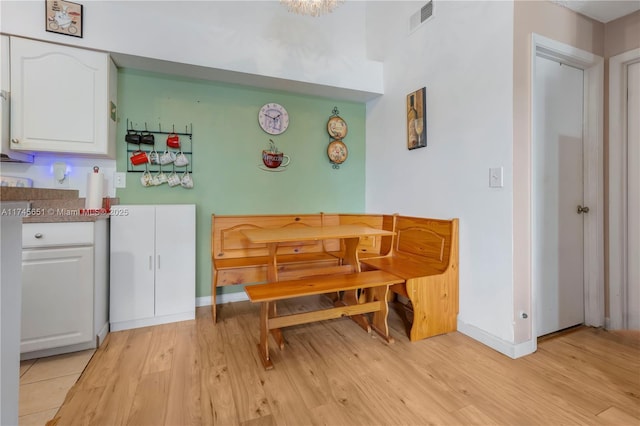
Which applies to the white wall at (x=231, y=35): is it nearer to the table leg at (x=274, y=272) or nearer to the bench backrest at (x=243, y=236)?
the bench backrest at (x=243, y=236)

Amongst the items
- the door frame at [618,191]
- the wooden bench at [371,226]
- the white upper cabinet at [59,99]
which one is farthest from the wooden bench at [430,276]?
the white upper cabinet at [59,99]

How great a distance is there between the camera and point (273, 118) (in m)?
3.04

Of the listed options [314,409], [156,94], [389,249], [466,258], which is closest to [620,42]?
[466,258]

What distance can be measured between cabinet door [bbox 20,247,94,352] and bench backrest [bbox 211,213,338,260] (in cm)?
92

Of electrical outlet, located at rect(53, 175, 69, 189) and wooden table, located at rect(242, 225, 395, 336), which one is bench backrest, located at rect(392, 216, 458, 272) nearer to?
wooden table, located at rect(242, 225, 395, 336)

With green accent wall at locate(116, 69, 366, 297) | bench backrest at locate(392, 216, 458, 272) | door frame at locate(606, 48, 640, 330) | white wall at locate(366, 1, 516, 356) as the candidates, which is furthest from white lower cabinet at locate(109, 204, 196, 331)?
door frame at locate(606, 48, 640, 330)

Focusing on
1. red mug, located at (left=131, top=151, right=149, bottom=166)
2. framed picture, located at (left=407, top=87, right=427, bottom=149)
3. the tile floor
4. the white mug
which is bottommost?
the tile floor

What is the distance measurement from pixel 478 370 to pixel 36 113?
3.38 m

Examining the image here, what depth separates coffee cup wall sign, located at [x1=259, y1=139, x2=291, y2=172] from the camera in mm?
2980

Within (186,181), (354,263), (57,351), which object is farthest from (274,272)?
(57,351)

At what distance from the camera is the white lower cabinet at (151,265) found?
2283 millimetres

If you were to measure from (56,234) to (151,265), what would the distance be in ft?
2.12

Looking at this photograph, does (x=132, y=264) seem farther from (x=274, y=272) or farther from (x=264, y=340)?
(x=264, y=340)

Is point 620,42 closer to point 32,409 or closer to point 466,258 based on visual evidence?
point 466,258
